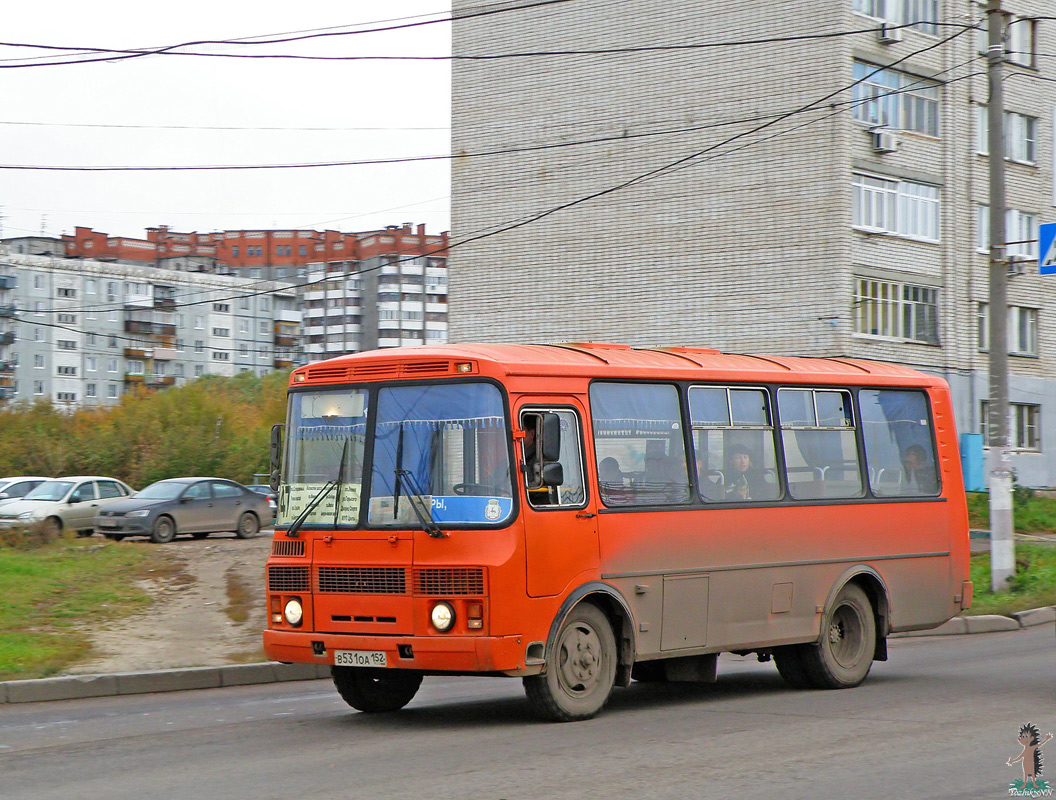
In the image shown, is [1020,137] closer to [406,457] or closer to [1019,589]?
[1019,589]

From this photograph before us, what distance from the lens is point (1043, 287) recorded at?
43906 millimetres

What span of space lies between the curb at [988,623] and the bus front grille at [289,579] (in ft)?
31.0

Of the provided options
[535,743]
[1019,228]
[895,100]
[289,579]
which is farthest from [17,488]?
[1019,228]

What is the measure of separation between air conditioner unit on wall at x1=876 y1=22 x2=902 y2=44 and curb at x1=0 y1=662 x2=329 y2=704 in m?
29.0

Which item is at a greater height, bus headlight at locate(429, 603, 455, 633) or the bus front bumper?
bus headlight at locate(429, 603, 455, 633)

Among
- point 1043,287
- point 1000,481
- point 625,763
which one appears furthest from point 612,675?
point 1043,287

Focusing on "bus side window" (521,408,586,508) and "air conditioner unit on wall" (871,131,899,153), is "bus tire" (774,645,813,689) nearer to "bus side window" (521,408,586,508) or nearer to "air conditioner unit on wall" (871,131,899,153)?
"bus side window" (521,408,586,508)

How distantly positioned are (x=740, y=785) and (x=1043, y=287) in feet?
132

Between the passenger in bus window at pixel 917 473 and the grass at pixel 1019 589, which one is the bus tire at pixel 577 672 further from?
the grass at pixel 1019 589

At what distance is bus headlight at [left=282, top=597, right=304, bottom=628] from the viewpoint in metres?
9.91

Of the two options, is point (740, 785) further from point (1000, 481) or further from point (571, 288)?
point (571, 288)

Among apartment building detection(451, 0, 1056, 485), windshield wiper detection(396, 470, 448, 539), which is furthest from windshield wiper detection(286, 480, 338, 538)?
apartment building detection(451, 0, 1056, 485)

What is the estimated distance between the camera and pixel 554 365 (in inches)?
391

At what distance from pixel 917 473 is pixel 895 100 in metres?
27.5
